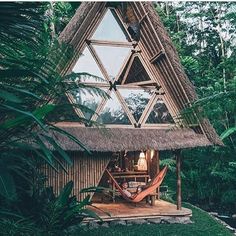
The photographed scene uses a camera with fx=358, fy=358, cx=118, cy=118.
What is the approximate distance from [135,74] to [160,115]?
102 centimetres

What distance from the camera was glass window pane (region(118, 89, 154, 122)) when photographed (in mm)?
7410

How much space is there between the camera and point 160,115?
7613mm

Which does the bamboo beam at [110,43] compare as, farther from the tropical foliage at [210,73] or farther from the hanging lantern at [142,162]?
the tropical foliage at [210,73]

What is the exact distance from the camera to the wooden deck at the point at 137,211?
22.6 ft

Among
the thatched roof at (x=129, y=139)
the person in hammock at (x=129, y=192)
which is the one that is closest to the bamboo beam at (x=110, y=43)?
the thatched roof at (x=129, y=139)

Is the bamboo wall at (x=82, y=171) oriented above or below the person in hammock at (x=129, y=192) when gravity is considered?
above

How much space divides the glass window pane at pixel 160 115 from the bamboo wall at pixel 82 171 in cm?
128

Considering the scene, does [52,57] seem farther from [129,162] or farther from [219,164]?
[219,164]

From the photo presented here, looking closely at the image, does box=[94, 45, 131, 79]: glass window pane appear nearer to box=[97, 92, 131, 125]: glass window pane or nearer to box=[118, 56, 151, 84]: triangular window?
box=[118, 56, 151, 84]: triangular window

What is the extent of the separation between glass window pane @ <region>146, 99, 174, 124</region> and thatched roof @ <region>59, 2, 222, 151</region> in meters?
0.17

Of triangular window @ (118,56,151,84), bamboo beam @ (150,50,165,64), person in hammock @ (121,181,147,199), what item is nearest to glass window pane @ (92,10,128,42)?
triangular window @ (118,56,151,84)

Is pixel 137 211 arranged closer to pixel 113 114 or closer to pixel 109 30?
pixel 113 114

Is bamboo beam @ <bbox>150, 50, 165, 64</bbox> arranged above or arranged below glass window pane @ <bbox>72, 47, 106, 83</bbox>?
above

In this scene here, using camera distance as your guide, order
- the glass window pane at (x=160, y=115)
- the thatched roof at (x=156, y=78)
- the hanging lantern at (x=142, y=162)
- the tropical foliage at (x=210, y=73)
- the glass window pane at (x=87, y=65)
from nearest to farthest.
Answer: the thatched roof at (x=156, y=78), the glass window pane at (x=87, y=65), the glass window pane at (x=160, y=115), the hanging lantern at (x=142, y=162), the tropical foliage at (x=210, y=73)
